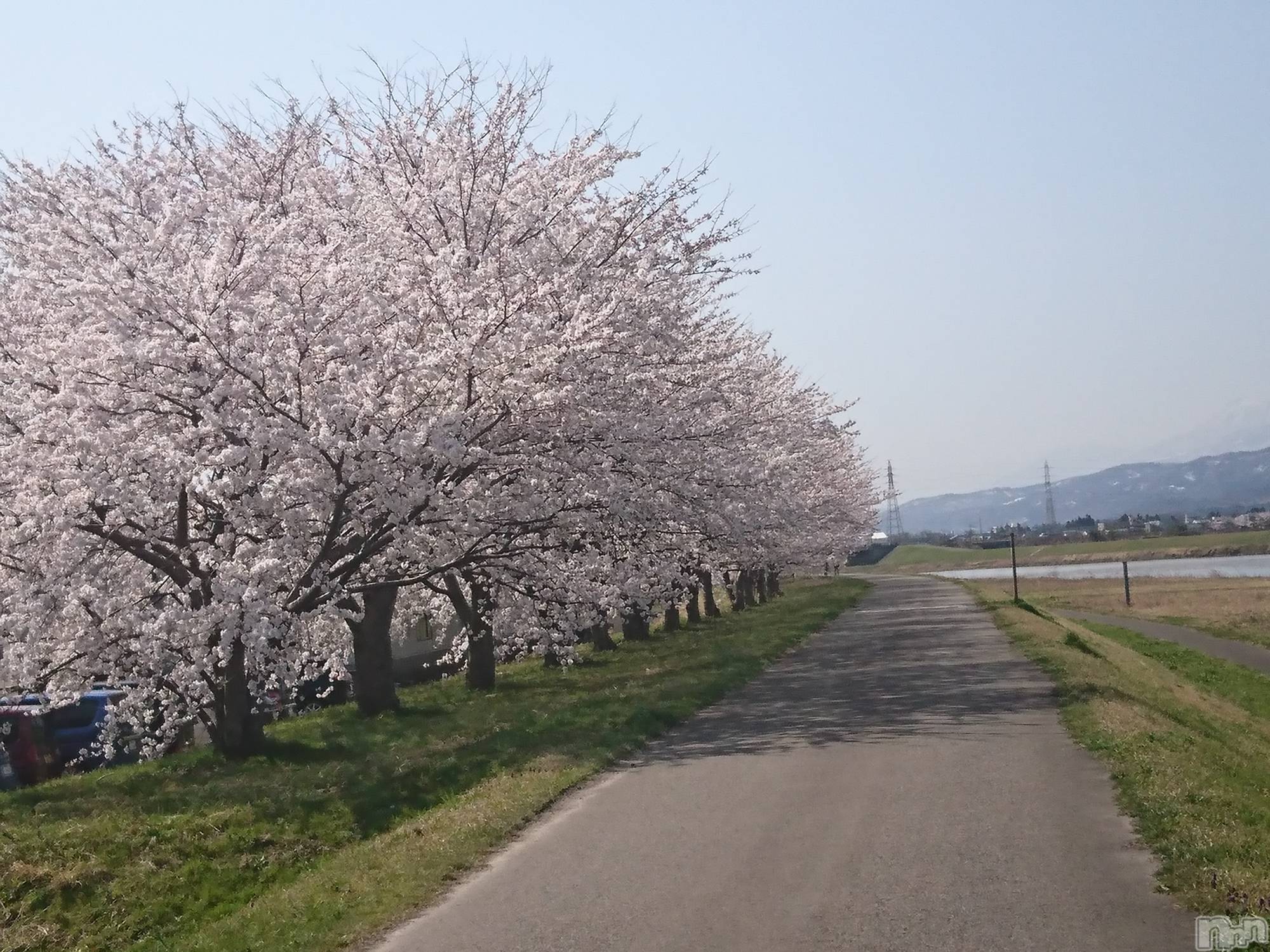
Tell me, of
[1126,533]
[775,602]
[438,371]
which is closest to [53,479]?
[438,371]

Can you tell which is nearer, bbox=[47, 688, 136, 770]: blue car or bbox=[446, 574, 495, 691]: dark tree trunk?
bbox=[47, 688, 136, 770]: blue car

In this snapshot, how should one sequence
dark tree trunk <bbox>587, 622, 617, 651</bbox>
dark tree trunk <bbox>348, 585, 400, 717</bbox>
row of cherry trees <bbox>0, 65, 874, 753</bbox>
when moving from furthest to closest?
1. dark tree trunk <bbox>587, 622, 617, 651</bbox>
2. dark tree trunk <bbox>348, 585, 400, 717</bbox>
3. row of cherry trees <bbox>0, 65, 874, 753</bbox>

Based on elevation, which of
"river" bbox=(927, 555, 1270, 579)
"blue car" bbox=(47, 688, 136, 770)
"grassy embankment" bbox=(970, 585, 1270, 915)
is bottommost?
"river" bbox=(927, 555, 1270, 579)

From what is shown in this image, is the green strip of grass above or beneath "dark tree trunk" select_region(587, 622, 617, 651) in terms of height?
beneath

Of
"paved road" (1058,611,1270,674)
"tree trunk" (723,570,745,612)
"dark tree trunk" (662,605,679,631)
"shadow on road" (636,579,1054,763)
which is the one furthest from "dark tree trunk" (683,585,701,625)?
"paved road" (1058,611,1270,674)

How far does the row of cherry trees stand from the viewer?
44.2 feet

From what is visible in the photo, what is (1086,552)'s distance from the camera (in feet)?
451

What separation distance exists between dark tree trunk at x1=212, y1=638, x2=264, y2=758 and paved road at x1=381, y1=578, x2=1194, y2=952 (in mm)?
5003

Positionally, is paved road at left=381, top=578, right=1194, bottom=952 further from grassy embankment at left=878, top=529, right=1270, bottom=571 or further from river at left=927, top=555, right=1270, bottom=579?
grassy embankment at left=878, top=529, right=1270, bottom=571

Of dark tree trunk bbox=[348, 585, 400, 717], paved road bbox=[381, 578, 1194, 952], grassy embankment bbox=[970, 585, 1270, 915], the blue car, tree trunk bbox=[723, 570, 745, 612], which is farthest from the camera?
tree trunk bbox=[723, 570, 745, 612]

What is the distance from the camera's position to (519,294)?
1612 centimetres

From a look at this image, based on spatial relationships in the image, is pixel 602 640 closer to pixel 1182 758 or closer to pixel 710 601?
pixel 710 601

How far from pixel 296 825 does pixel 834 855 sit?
201 inches

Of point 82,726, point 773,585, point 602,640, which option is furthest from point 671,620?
point 773,585
